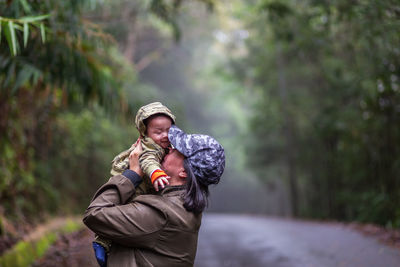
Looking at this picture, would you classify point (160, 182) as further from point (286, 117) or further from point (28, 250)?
point (286, 117)

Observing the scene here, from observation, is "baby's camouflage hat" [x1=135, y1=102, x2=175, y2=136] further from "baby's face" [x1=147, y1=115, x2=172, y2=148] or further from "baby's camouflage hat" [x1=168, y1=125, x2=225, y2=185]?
"baby's camouflage hat" [x1=168, y1=125, x2=225, y2=185]

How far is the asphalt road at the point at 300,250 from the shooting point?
672 cm

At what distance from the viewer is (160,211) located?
2713 millimetres

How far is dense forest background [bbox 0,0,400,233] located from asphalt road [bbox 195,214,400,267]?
1.50 m

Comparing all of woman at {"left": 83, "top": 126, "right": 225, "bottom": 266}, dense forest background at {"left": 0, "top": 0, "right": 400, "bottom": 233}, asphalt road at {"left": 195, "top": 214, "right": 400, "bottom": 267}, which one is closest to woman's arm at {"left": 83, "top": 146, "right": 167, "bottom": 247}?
woman at {"left": 83, "top": 126, "right": 225, "bottom": 266}

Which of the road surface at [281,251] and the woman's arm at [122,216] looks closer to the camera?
the woman's arm at [122,216]

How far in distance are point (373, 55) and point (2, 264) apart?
7411mm

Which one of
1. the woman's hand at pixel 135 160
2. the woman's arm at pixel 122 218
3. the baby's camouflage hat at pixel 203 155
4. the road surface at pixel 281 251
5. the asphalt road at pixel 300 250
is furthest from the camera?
the asphalt road at pixel 300 250

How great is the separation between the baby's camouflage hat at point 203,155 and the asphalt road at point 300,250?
166 inches

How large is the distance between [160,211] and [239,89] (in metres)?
24.1

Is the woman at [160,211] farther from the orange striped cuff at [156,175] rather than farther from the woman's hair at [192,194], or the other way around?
the orange striped cuff at [156,175]

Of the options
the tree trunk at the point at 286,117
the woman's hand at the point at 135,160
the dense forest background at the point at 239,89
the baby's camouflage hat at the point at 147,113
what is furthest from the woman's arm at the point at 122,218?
the tree trunk at the point at 286,117

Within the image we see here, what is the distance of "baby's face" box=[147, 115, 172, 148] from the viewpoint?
297 centimetres

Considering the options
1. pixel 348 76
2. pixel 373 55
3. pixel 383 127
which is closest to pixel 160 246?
pixel 373 55
